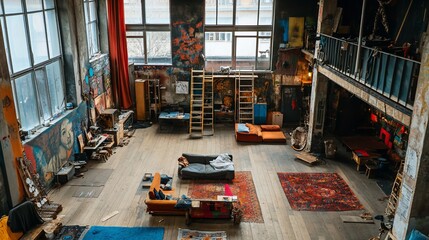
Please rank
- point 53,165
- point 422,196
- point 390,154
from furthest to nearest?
1. point 390,154
2. point 53,165
3. point 422,196

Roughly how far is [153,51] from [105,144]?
16.1 ft

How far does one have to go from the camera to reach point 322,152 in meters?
13.2

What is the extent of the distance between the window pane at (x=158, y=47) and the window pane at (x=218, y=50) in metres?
1.66

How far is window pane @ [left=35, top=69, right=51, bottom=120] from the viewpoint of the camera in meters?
9.87

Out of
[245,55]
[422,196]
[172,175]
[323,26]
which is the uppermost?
[323,26]

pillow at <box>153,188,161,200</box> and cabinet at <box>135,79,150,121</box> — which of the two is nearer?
pillow at <box>153,188,161,200</box>

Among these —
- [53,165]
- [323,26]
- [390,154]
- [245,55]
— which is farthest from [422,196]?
[245,55]

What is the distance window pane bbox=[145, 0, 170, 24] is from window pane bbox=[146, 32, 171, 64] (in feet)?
1.73

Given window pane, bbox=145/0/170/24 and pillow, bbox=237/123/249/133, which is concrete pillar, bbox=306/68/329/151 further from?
window pane, bbox=145/0/170/24

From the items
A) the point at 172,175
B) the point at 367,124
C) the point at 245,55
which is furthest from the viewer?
the point at 245,55

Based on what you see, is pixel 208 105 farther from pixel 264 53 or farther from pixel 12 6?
pixel 12 6

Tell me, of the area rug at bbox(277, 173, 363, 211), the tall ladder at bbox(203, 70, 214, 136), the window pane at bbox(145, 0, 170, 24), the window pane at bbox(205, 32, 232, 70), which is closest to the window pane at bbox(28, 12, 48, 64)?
the window pane at bbox(145, 0, 170, 24)

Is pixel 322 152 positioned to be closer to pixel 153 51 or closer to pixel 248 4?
pixel 248 4

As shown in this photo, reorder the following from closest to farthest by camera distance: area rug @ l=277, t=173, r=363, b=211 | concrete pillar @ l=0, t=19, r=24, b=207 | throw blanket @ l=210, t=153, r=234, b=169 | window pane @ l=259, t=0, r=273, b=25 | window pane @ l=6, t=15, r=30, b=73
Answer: concrete pillar @ l=0, t=19, r=24, b=207 < window pane @ l=6, t=15, r=30, b=73 < area rug @ l=277, t=173, r=363, b=211 < throw blanket @ l=210, t=153, r=234, b=169 < window pane @ l=259, t=0, r=273, b=25
